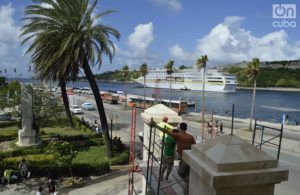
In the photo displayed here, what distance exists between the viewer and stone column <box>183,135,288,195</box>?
11.2 ft

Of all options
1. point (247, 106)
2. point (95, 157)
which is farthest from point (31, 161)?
point (247, 106)

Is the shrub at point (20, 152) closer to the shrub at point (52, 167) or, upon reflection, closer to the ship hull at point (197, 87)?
the shrub at point (52, 167)

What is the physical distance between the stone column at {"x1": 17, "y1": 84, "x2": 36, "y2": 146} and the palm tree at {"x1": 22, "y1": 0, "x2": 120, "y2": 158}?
4.24 metres

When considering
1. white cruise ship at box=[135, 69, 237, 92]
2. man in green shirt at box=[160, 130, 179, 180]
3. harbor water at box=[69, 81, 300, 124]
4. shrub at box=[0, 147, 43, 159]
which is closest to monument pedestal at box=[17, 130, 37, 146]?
shrub at box=[0, 147, 43, 159]

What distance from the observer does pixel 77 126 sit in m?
38.6

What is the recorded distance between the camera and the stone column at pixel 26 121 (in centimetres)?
2834

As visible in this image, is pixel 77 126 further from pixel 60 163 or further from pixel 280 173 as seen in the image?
pixel 280 173

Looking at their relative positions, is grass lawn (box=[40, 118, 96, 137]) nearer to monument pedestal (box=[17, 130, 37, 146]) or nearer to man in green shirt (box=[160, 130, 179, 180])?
monument pedestal (box=[17, 130, 37, 146])

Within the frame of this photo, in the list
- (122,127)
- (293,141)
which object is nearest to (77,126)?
(122,127)

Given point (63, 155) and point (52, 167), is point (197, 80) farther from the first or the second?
point (63, 155)

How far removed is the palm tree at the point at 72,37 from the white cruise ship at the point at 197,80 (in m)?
120

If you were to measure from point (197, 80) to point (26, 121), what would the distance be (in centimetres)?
14135

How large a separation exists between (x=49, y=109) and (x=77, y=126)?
4.16 metres

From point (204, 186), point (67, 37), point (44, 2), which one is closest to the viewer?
point (204, 186)
